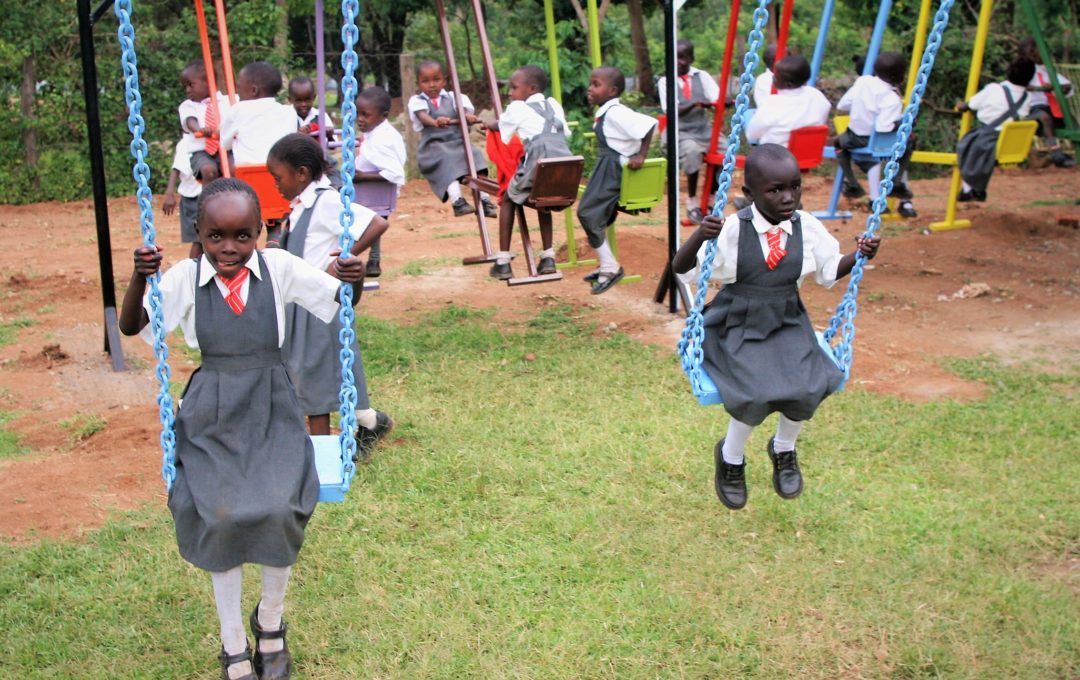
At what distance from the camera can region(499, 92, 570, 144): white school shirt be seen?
7.14m

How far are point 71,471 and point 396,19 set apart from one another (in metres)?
14.1

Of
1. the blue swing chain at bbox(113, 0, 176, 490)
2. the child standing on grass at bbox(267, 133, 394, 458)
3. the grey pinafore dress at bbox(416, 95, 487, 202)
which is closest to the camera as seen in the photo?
the blue swing chain at bbox(113, 0, 176, 490)

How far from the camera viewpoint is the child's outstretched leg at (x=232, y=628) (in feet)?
10.9

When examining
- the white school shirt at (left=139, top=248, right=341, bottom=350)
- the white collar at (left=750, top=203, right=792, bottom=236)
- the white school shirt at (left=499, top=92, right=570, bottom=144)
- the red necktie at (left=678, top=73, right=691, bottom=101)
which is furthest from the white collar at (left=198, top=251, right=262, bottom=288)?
the red necktie at (left=678, top=73, right=691, bottom=101)

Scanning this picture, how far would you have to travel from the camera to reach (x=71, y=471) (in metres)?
5.29

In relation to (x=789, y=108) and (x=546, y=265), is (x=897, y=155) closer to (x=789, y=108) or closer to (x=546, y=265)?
(x=546, y=265)

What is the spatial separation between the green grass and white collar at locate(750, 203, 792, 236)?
130 cm

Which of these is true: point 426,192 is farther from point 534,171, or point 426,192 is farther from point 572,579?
point 572,579

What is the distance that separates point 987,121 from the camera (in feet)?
30.7

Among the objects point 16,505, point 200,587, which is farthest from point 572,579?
point 16,505

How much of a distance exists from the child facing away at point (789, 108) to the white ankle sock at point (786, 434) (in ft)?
13.7

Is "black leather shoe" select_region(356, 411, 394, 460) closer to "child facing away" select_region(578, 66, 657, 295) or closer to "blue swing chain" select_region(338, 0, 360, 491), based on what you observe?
"blue swing chain" select_region(338, 0, 360, 491)

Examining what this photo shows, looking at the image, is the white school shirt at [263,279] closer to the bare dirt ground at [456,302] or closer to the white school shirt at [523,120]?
the bare dirt ground at [456,302]

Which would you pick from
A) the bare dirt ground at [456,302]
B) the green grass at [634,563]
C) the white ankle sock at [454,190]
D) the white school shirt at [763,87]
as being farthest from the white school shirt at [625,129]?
the white school shirt at [763,87]
